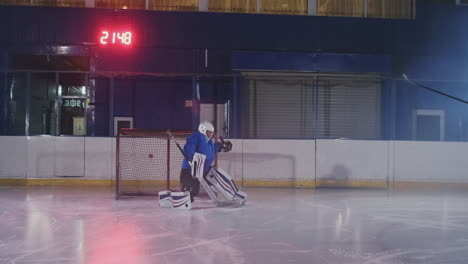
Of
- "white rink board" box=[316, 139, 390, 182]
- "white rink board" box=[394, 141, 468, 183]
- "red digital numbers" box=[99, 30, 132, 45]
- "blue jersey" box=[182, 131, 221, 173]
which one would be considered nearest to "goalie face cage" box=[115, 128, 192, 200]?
"red digital numbers" box=[99, 30, 132, 45]

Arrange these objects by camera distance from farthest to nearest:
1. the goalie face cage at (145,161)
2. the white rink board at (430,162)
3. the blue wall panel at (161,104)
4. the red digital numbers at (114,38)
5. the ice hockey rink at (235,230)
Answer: the blue wall panel at (161,104) < the red digital numbers at (114,38) < the white rink board at (430,162) < the goalie face cage at (145,161) < the ice hockey rink at (235,230)

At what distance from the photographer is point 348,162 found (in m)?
12.8

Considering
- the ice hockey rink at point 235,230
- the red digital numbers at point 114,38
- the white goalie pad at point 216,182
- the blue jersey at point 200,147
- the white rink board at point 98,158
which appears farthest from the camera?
the red digital numbers at point 114,38

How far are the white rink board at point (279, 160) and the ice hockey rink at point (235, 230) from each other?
6.84 ft

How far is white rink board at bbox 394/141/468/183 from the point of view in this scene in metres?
12.9

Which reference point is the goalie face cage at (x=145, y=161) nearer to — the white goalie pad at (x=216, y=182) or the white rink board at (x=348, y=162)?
the white goalie pad at (x=216, y=182)

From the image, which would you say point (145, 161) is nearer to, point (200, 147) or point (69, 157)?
point (69, 157)

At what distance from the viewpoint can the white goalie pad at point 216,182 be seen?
840 centimetres

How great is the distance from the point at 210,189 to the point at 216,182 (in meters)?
0.17

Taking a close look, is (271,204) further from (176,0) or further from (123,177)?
(176,0)

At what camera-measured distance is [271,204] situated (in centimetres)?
958

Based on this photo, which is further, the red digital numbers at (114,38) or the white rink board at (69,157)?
the red digital numbers at (114,38)

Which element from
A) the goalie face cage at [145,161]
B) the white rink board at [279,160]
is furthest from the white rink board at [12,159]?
the white rink board at [279,160]

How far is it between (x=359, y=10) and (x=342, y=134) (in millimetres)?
3546
